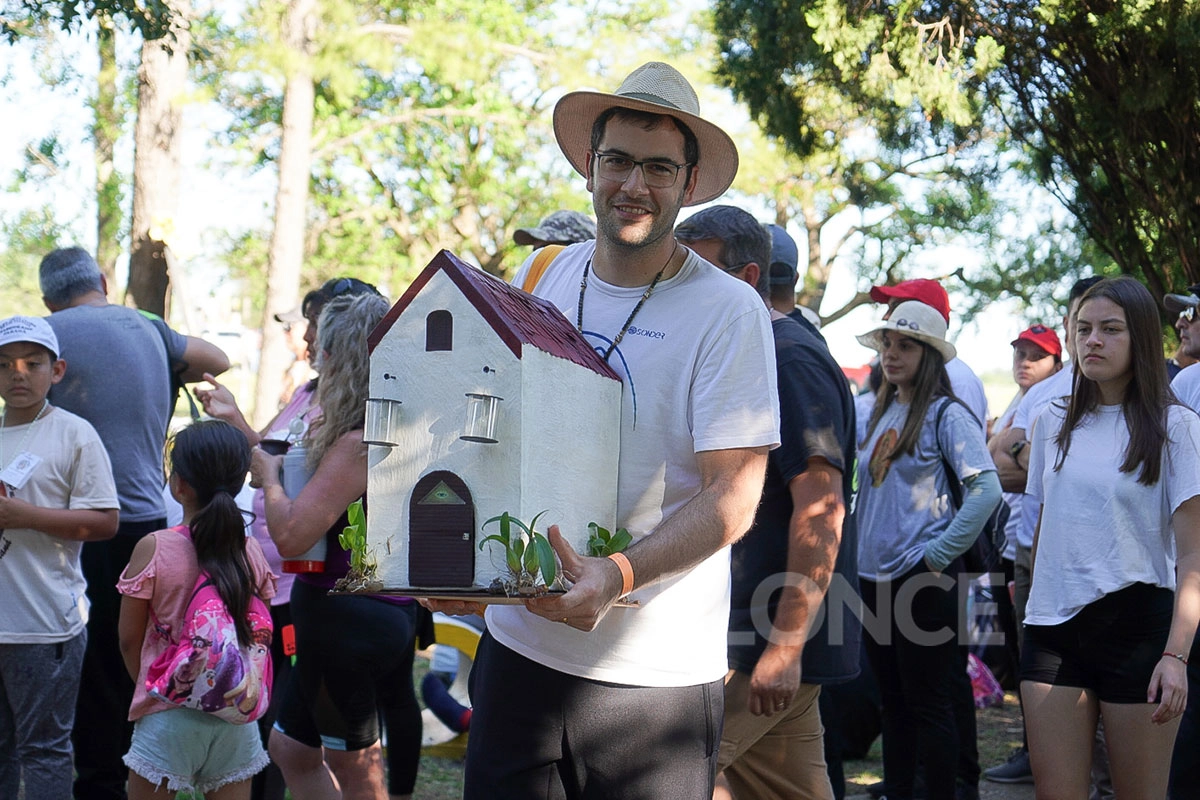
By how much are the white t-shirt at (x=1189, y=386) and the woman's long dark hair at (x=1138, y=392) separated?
95cm

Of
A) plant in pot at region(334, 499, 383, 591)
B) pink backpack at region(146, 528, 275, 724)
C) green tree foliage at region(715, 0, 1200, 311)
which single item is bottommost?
pink backpack at region(146, 528, 275, 724)

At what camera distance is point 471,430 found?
211 centimetres

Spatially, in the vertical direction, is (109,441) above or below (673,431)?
below

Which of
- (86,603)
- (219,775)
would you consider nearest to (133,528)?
(86,603)

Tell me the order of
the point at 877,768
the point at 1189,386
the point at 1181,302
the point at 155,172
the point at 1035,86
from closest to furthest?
1. the point at 1189,386
2. the point at 1181,302
3. the point at 877,768
4. the point at 1035,86
5. the point at 155,172

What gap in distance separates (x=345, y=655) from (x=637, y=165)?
2.26m

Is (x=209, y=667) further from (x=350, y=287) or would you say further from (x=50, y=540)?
(x=350, y=287)

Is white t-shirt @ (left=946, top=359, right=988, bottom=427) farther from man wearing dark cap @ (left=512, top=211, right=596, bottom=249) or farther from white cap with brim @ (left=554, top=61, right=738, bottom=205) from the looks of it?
white cap with brim @ (left=554, top=61, right=738, bottom=205)

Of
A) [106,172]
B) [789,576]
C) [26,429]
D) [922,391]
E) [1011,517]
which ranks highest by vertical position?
[106,172]

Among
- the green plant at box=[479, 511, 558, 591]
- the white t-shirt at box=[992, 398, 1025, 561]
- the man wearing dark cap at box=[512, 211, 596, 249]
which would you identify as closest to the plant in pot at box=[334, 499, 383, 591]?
the green plant at box=[479, 511, 558, 591]

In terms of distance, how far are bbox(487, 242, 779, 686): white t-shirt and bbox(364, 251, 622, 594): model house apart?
2.6 inches

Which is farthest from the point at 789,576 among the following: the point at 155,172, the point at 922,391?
the point at 155,172

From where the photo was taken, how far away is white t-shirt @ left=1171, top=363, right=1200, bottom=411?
4766 mm

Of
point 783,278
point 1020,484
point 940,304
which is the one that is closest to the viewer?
point 783,278
